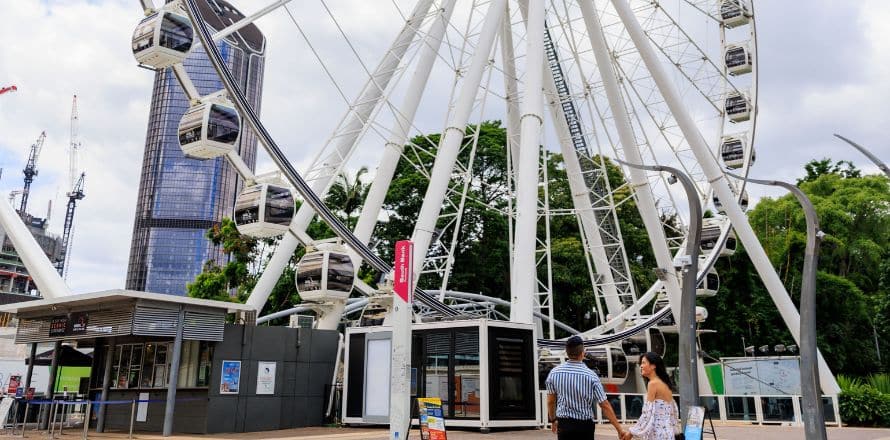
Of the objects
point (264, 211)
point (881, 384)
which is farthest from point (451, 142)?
point (881, 384)

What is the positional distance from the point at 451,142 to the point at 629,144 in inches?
339

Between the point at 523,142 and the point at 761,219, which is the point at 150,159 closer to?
the point at 761,219

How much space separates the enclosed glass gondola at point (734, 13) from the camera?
30703mm

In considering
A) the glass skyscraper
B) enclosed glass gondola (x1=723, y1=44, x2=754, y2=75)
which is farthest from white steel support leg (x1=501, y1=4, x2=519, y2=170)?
the glass skyscraper

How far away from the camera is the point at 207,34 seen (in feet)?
61.4

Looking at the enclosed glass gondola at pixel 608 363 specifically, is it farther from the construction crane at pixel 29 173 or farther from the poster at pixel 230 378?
the construction crane at pixel 29 173

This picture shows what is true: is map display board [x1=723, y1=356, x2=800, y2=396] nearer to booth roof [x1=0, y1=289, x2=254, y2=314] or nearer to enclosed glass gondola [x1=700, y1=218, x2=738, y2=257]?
enclosed glass gondola [x1=700, y1=218, x2=738, y2=257]

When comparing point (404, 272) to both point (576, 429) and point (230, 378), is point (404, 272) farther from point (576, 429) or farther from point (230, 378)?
point (230, 378)

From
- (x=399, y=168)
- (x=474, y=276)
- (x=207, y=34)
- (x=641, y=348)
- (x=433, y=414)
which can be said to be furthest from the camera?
(x=399, y=168)

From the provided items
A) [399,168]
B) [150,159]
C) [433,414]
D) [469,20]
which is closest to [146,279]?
[150,159]

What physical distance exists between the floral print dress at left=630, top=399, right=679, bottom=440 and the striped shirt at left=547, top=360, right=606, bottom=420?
515 mm

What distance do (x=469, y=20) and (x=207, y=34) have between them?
11.1 m

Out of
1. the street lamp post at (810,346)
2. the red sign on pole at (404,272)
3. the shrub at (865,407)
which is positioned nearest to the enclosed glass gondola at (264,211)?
the red sign on pole at (404,272)

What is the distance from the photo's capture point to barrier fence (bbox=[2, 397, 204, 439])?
17141 mm
